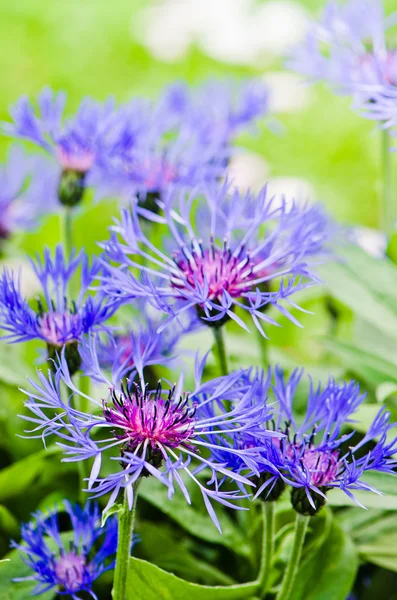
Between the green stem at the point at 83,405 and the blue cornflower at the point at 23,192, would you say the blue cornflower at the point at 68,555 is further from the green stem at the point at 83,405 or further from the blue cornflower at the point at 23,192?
the blue cornflower at the point at 23,192

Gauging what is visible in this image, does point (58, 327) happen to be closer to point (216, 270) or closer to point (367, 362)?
point (216, 270)

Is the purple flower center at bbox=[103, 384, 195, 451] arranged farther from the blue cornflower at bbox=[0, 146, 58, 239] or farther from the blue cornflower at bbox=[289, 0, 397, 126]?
the blue cornflower at bbox=[0, 146, 58, 239]

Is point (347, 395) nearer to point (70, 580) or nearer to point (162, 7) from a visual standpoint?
point (70, 580)

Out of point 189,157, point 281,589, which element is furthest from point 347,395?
point 189,157

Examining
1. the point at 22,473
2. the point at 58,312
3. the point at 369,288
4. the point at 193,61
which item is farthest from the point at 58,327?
the point at 193,61

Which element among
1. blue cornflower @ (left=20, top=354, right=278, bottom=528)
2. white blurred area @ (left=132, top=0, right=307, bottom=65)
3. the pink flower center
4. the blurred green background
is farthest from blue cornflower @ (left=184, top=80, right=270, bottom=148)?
white blurred area @ (left=132, top=0, right=307, bottom=65)

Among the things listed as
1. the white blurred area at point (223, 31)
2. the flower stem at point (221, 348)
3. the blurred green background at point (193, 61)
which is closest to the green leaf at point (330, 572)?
the flower stem at point (221, 348)
